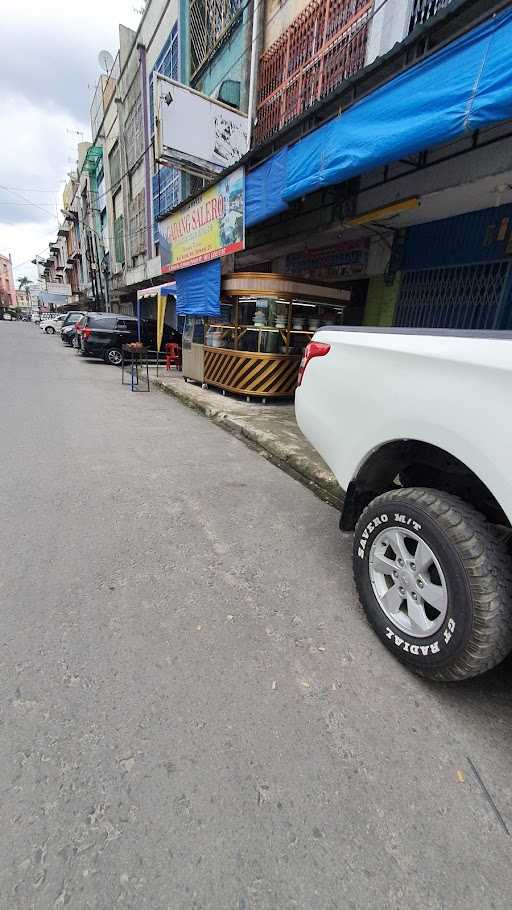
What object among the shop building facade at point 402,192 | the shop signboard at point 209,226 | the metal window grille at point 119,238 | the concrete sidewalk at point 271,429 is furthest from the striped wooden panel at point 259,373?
the metal window grille at point 119,238

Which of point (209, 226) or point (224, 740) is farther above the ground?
point (209, 226)

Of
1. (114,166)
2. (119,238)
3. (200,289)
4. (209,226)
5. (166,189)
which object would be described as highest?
(114,166)

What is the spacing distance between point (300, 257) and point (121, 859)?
1096cm

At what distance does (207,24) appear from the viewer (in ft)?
39.4

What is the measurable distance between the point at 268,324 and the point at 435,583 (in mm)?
6864

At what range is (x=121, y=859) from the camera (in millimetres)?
1264

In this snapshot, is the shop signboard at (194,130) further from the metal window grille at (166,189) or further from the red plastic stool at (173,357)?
the metal window grille at (166,189)

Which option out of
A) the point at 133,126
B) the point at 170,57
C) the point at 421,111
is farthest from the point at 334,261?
the point at 133,126

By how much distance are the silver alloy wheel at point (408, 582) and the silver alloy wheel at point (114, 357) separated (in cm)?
1523

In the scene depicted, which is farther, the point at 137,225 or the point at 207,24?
the point at 137,225

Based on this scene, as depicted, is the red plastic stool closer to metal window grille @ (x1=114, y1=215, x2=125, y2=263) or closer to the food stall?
the food stall

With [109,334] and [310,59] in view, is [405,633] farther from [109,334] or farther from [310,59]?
[109,334]

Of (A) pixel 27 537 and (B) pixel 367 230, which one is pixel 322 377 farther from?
(B) pixel 367 230

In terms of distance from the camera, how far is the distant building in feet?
309
